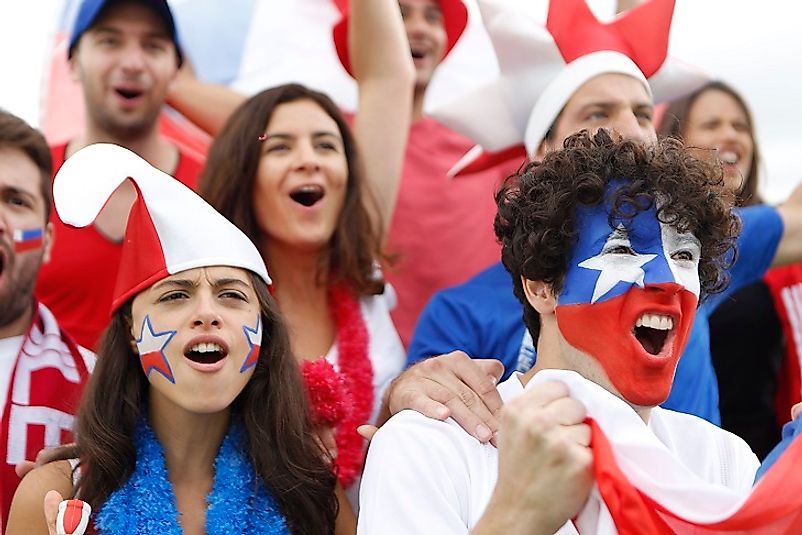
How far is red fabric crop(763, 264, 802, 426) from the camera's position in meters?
4.16

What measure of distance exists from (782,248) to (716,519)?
68.8 inches

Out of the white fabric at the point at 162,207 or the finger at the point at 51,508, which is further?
the white fabric at the point at 162,207

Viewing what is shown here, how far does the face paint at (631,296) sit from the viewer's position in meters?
2.31

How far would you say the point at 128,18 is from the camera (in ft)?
13.3

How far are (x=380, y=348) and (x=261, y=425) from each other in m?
0.73

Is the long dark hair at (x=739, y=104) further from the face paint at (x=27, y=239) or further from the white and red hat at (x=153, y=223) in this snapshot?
the face paint at (x=27, y=239)

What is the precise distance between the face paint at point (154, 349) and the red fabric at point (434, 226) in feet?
4.70

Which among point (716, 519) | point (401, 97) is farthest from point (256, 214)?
point (716, 519)

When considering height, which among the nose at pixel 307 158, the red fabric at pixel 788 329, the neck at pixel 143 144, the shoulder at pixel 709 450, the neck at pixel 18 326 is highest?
the nose at pixel 307 158

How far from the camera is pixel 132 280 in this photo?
9.34 feet

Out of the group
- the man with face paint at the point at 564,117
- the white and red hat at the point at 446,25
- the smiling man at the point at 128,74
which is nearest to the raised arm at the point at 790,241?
the man with face paint at the point at 564,117

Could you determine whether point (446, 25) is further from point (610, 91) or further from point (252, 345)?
point (252, 345)

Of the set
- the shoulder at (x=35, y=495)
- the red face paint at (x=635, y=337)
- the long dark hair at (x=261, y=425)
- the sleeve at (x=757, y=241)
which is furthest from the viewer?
the sleeve at (x=757, y=241)

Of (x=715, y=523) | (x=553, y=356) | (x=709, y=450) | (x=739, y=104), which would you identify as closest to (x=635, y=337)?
(x=553, y=356)
